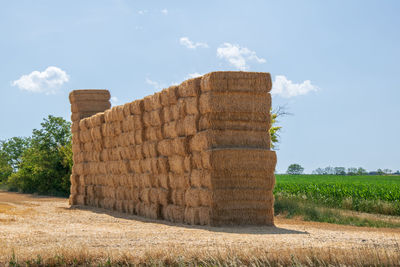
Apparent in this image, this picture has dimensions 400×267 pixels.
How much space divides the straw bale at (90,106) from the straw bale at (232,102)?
11.9 meters

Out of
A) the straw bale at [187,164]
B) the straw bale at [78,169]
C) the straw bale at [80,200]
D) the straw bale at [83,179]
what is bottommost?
the straw bale at [80,200]

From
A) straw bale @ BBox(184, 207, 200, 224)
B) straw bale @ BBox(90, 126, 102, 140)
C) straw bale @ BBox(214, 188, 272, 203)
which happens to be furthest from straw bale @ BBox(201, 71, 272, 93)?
straw bale @ BBox(90, 126, 102, 140)

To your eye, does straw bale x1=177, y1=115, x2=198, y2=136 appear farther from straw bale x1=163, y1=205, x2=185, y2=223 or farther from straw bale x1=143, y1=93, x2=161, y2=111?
straw bale x1=163, y1=205, x2=185, y2=223

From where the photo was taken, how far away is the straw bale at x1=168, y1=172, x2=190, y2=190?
14.6 meters

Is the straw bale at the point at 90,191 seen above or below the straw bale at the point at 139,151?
below

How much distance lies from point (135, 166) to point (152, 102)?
8.32ft

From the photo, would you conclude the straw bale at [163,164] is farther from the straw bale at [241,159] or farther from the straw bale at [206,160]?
the straw bale at [241,159]

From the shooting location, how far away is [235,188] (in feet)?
43.6

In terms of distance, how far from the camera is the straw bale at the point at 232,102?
13289 millimetres

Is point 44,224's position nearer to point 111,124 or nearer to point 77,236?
point 77,236

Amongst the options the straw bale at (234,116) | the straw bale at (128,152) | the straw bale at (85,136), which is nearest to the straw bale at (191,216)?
the straw bale at (234,116)

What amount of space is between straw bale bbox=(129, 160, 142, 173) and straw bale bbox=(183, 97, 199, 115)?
397cm

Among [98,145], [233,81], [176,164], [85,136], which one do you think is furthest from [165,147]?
[85,136]

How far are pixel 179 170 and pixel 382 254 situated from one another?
805 cm
